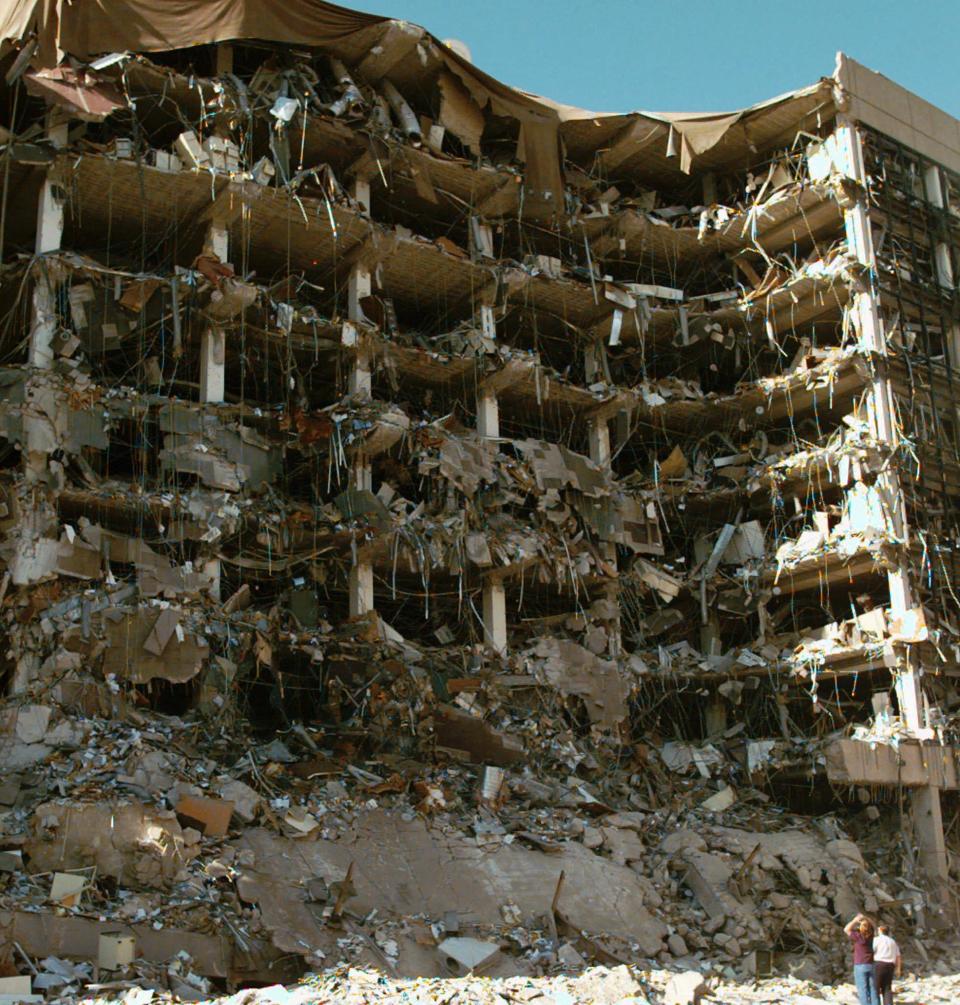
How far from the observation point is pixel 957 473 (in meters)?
33.1

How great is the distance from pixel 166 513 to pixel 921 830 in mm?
18428

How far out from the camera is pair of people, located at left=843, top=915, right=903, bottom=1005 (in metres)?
16.0

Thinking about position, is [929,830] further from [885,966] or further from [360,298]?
[360,298]

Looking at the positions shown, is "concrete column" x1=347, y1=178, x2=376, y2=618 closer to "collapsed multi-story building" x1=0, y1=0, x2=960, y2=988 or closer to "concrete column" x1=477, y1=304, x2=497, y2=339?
"collapsed multi-story building" x1=0, y1=0, x2=960, y2=988

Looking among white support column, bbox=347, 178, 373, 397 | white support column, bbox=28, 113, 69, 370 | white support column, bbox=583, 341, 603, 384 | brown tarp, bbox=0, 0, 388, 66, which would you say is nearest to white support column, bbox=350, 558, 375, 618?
white support column, bbox=347, 178, 373, 397

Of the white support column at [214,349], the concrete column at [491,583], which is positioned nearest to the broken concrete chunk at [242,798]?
the concrete column at [491,583]

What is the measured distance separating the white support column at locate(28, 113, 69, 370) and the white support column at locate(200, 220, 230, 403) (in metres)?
3.29

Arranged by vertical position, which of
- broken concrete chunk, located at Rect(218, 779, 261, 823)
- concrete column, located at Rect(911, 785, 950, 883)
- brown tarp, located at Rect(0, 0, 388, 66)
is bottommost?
concrete column, located at Rect(911, 785, 950, 883)

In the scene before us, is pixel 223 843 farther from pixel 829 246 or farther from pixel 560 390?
pixel 829 246

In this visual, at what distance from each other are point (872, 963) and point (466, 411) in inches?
773

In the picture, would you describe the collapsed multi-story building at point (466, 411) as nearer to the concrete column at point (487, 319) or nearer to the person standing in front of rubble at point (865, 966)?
the concrete column at point (487, 319)

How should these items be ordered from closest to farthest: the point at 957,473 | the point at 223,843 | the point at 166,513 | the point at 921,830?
the point at 223,843
the point at 166,513
the point at 921,830
the point at 957,473

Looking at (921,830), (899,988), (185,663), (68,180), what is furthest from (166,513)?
(921,830)

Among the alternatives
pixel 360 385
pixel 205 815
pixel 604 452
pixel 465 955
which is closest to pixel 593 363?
pixel 604 452
